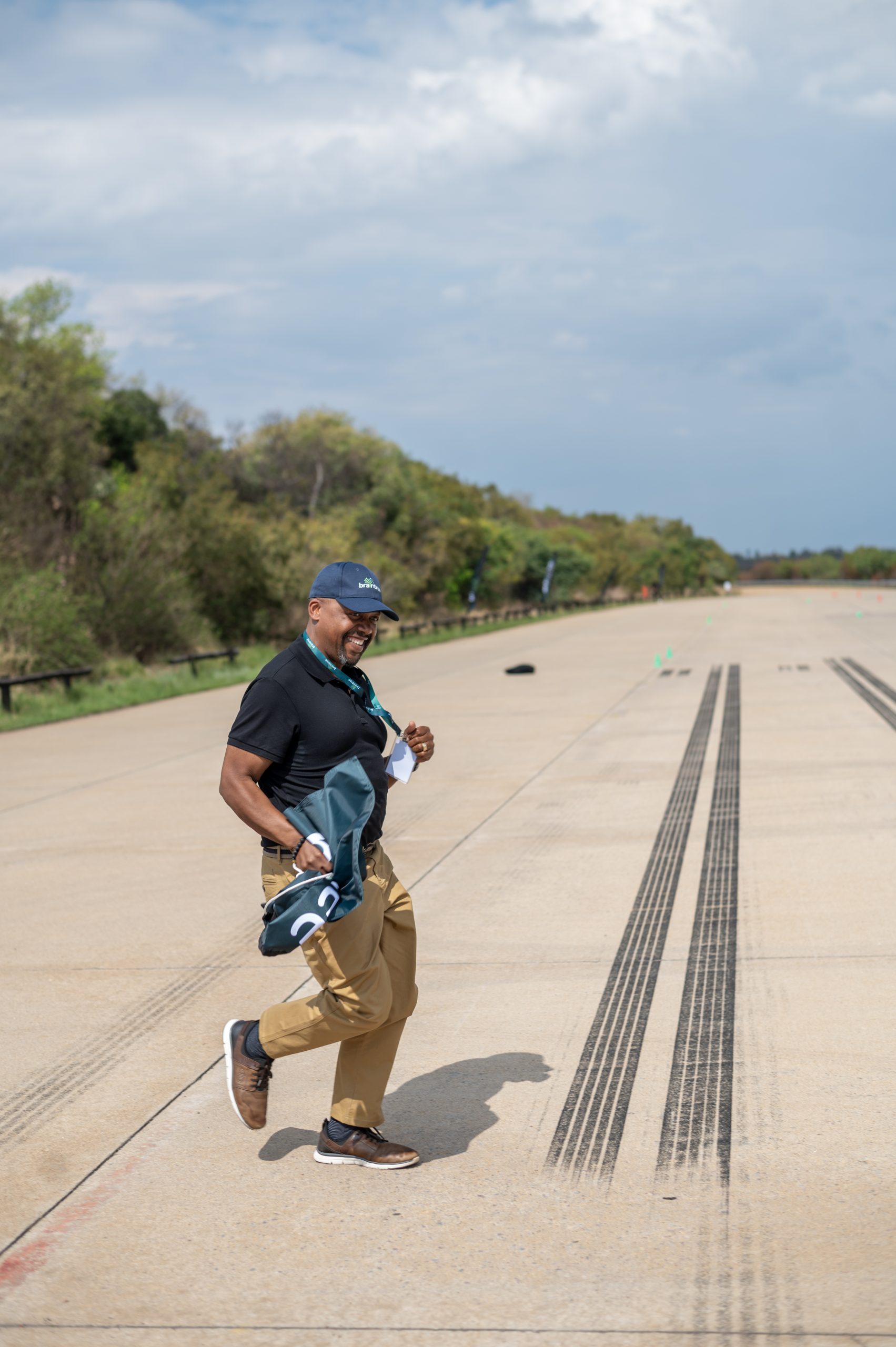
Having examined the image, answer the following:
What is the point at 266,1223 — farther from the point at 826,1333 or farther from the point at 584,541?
the point at 584,541

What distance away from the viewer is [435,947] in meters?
7.11

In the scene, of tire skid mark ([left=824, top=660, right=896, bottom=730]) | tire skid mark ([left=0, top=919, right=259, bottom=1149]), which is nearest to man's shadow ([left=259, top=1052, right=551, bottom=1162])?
tire skid mark ([left=0, top=919, right=259, bottom=1149])

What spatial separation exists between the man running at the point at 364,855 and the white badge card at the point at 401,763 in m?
0.05

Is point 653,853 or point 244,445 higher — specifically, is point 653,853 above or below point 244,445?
below

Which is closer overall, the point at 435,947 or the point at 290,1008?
the point at 290,1008

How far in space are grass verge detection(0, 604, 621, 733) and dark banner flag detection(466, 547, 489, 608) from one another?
Result: 26.7m

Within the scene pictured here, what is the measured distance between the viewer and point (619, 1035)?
5.67 meters

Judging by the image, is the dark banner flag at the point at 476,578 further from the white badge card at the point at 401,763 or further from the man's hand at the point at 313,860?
the man's hand at the point at 313,860

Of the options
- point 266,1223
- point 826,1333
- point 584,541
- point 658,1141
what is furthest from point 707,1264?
point 584,541

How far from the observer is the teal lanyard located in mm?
4336

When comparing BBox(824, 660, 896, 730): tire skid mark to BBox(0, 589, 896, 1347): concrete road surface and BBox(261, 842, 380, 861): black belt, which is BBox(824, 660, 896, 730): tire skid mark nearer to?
BBox(0, 589, 896, 1347): concrete road surface

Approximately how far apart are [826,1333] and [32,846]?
7.92m

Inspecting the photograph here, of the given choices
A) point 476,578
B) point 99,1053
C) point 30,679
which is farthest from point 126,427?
point 99,1053

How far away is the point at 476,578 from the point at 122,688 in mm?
43569
